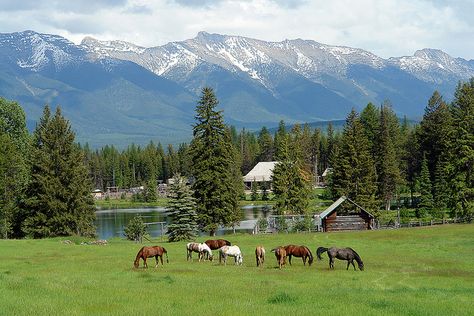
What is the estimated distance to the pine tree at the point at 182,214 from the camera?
195 ft

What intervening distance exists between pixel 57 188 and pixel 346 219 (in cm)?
3232

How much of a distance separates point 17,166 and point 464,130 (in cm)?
5355

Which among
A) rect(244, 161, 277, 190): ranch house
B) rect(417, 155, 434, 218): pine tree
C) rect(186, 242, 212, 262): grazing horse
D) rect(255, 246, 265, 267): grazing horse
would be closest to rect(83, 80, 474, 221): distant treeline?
rect(417, 155, 434, 218): pine tree

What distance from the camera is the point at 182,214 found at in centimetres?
5944

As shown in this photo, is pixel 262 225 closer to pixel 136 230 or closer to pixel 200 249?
pixel 136 230

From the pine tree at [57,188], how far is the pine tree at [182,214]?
10.3 metres

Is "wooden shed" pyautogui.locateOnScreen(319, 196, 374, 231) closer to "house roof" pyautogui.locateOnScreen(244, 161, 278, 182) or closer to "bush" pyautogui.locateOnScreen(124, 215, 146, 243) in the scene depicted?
"bush" pyautogui.locateOnScreen(124, 215, 146, 243)

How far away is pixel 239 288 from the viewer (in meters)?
22.9

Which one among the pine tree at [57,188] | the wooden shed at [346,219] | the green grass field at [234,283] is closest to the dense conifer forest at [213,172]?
the pine tree at [57,188]

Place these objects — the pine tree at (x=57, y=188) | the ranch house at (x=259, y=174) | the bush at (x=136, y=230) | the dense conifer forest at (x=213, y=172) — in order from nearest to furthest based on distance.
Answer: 1. the pine tree at (x=57, y=188)
2. the dense conifer forest at (x=213, y=172)
3. the bush at (x=136, y=230)
4. the ranch house at (x=259, y=174)

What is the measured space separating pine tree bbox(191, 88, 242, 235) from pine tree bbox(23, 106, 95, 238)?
12318 millimetres

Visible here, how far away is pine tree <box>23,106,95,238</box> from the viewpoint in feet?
202

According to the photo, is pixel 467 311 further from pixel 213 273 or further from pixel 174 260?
pixel 174 260

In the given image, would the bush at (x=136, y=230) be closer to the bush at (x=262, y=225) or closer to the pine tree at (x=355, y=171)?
the bush at (x=262, y=225)
